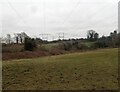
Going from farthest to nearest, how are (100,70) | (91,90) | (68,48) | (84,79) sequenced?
(68,48) → (100,70) → (84,79) → (91,90)

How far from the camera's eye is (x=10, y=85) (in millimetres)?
12102

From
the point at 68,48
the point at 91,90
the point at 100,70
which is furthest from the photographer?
the point at 68,48

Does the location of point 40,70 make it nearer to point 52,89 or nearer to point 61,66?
point 61,66

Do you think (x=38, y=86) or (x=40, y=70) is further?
(x=40, y=70)

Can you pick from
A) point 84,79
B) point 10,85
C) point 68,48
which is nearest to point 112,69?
point 84,79

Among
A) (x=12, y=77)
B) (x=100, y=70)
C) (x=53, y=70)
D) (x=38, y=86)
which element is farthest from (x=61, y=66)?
(x=38, y=86)

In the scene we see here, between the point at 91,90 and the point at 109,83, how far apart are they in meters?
1.80

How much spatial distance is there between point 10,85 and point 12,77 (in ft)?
6.17

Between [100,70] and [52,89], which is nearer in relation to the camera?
[52,89]

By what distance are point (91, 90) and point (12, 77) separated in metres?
5.90

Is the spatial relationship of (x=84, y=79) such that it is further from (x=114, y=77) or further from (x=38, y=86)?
(x=38, y=86)

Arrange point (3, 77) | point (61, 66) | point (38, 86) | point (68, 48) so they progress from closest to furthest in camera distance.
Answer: point (38, 86) → point (3, 77) → point (61, 66) → point (68, 48)

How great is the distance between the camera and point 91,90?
10.7 meters

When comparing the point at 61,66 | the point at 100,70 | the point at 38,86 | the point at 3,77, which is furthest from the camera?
the point at 61,66
